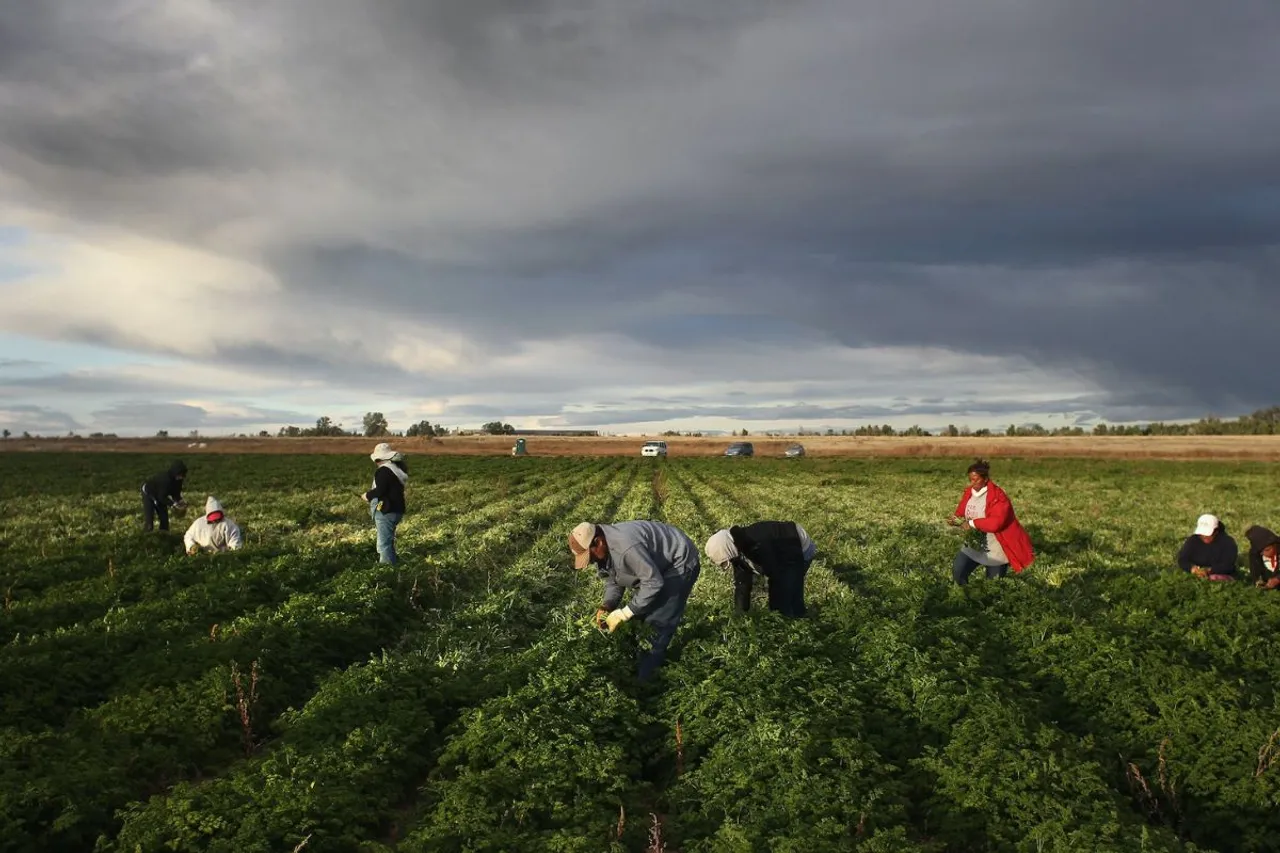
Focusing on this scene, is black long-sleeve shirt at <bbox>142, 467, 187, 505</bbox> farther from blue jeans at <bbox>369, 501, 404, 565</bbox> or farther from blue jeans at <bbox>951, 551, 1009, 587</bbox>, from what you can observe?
blue jeans at <bbox>951, 551, 1009, 587</bbox>

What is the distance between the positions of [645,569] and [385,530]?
7.88m

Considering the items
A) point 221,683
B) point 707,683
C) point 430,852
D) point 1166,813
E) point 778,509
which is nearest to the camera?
point 430,852

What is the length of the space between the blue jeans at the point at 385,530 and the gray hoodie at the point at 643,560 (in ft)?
23.1

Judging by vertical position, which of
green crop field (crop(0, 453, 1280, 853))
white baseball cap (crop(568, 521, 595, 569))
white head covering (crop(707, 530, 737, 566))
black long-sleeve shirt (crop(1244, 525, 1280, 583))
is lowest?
green crop field (crop(0, 453, 1280, 853))

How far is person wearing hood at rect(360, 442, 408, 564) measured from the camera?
1377 centimetres

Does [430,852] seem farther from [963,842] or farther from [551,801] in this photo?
[963,842]

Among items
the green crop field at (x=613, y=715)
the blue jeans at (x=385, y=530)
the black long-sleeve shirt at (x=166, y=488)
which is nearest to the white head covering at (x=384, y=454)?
the blue jeans at (x=385, y=530)

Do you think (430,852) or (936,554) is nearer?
(430,852)

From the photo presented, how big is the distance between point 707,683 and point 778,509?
18949 millimetres

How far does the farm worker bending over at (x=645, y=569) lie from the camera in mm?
7719

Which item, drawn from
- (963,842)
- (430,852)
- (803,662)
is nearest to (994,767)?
(963,842)

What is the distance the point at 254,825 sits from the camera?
200 inches

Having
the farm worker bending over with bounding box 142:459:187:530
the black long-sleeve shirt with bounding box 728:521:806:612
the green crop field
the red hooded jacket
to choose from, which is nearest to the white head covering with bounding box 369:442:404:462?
the green crop field

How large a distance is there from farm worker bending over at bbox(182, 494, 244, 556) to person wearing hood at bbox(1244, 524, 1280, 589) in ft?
58.5
